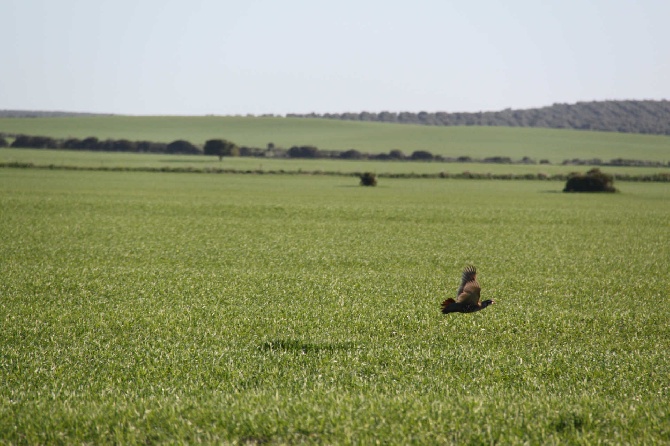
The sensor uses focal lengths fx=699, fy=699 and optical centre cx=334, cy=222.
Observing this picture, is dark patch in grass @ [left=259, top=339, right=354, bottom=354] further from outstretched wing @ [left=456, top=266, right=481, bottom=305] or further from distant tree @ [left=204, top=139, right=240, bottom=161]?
distant tree @ [left=204, top=139, right=240, bottom=161]

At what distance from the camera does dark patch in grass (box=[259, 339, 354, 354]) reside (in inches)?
413

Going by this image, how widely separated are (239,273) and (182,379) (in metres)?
9.24

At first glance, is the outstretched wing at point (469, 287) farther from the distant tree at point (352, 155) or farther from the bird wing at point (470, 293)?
the distant tree at point (352, 155)

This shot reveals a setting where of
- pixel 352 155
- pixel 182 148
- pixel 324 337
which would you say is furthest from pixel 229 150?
pixel 324 337

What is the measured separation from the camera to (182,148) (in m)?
118

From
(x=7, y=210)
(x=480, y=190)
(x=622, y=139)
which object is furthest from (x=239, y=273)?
(x=622, y=139)

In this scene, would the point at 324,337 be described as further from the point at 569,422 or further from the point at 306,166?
the point at 306,166

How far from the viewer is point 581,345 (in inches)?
447

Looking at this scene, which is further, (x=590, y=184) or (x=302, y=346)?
(x=590, y=184)

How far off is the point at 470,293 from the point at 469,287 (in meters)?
0.13

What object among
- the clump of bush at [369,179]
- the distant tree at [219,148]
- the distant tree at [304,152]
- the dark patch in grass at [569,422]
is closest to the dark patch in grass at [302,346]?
the dark patch in grass at [569,422]

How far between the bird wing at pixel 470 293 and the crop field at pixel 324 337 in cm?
74

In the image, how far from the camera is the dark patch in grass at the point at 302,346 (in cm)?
1049

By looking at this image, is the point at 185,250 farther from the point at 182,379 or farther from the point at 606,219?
the point at 606,219
